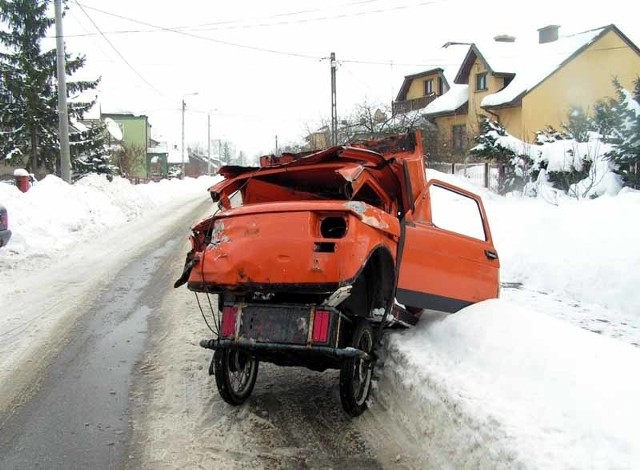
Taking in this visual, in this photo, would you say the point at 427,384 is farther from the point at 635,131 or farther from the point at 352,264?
the point at 635,131

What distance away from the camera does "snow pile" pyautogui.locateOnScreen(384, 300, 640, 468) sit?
10.1 ft

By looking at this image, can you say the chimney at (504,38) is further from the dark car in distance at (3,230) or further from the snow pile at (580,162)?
the dark car in distance at (3,230)

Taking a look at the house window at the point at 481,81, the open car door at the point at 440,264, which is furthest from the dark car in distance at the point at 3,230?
the house window at the point at 481,81

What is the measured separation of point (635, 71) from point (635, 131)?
25.8m

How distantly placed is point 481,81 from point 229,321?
3596 centimetres

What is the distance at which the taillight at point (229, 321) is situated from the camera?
13.9ft

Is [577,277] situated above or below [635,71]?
below

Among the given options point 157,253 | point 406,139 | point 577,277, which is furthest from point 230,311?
point 157,253

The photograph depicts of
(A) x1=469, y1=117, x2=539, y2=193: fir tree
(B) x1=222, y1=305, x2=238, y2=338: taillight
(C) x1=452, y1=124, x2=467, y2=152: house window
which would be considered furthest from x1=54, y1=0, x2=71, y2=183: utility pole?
(C) x1=452, y1=124, x2=467, y2=152: house window

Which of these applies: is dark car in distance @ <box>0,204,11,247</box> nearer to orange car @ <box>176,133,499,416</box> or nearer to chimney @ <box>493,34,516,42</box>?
orange car @ <box>176,133,499,416</box>

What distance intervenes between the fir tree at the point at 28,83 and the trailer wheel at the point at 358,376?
29433mm

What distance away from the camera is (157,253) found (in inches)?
474

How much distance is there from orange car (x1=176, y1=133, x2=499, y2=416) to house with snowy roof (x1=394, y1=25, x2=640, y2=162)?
25901 mm

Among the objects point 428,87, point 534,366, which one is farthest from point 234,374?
point 428,87
